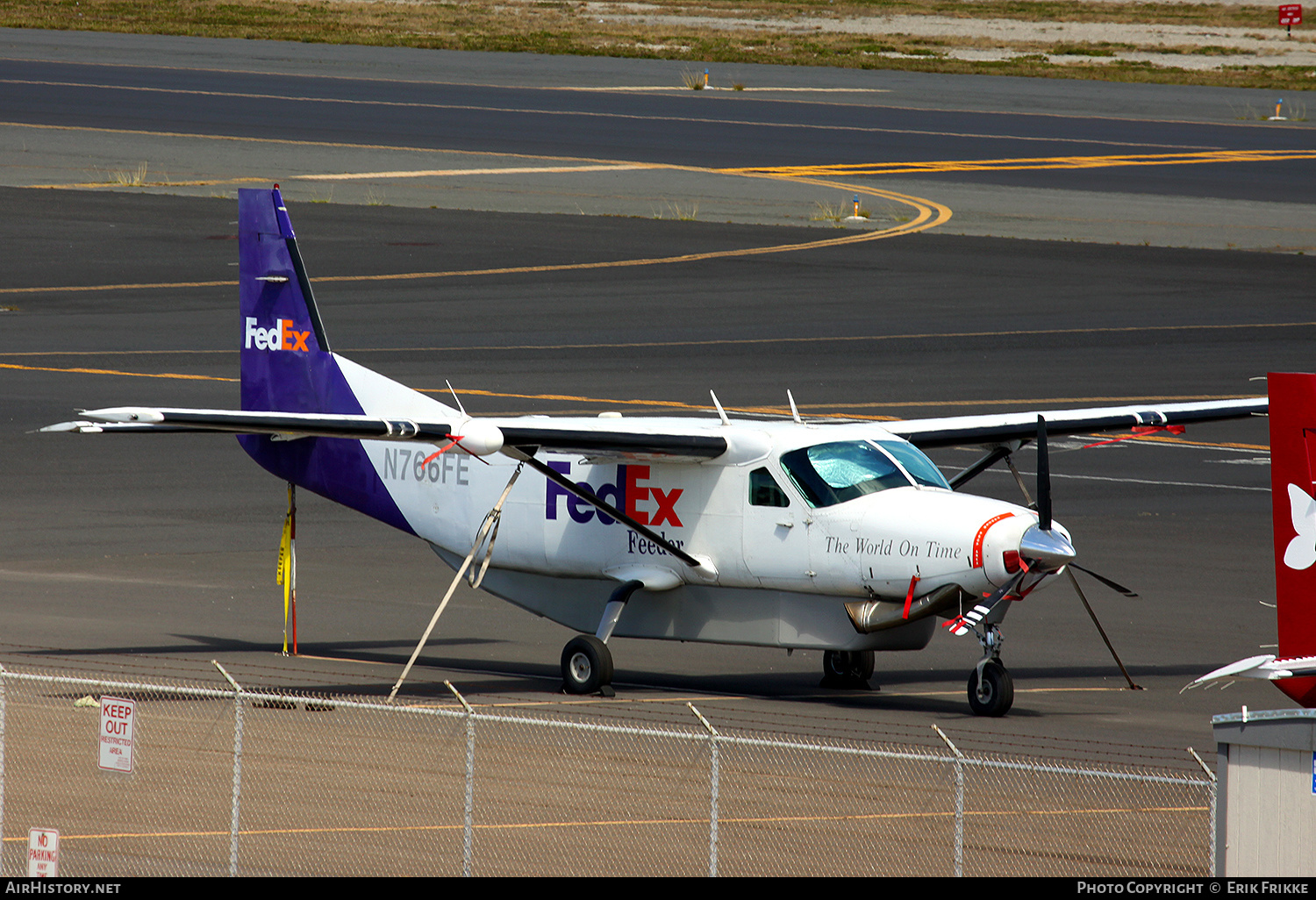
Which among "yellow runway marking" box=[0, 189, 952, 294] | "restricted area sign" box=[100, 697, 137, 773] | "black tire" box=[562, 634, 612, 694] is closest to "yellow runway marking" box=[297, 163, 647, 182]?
"yellow runway marking" box=[0, 189, 952, 294]

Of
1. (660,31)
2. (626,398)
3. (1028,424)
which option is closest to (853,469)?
(1028,424)

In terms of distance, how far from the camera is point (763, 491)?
24172 mm

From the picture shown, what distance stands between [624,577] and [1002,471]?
59.0ft

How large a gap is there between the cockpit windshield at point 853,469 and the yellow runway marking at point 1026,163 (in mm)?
59956

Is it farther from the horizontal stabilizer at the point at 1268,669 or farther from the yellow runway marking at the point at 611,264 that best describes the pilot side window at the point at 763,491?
the yellow runway marking at the point at 611,264

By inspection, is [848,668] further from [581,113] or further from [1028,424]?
[581,113]

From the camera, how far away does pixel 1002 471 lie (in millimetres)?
41500

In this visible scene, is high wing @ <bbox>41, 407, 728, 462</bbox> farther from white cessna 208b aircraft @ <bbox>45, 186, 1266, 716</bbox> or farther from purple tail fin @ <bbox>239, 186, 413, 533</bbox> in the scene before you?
purple tail fin @ <bbox>239, 186, 413, 533</bbox>

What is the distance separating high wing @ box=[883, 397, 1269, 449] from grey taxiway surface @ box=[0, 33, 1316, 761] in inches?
114

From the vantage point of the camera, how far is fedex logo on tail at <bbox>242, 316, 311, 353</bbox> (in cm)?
2831

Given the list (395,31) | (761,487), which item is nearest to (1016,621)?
(761,487)

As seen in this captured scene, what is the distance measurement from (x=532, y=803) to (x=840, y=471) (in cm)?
650

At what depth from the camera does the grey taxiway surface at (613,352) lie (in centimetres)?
2645

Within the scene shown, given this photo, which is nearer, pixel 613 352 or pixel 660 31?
A: pixel 613 352
